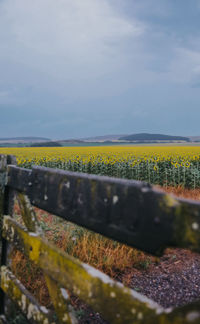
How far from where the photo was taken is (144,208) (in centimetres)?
122

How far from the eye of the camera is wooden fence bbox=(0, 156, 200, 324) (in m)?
1.12

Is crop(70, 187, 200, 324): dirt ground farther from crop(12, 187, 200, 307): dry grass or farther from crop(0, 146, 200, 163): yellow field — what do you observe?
crop(0, 146, 200, 163): yellow field

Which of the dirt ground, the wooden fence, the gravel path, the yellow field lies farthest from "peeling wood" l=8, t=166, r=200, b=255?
the yellow field

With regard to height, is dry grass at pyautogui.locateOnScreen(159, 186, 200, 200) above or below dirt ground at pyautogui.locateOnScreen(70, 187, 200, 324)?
above

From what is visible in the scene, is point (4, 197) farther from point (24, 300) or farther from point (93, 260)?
point (93, 260)

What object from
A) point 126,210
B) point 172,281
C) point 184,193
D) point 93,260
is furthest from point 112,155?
point 126,210

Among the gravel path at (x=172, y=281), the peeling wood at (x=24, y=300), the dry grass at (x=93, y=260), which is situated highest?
the peeling wood at (x=24, y=300)

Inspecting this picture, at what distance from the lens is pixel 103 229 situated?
142cm

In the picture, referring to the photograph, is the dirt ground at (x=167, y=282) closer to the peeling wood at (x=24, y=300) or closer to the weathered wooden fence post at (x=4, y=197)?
the peeling wood at (x=24, y=300)

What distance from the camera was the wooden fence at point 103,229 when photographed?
1119 millimetres

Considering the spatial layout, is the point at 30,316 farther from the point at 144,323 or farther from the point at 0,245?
the point at 144,323

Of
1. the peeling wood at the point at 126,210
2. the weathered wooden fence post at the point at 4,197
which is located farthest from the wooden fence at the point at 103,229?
the weathered wooden fence post at the point at 4,197

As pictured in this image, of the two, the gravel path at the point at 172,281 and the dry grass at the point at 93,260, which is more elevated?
the dry grass at the point at 93,260

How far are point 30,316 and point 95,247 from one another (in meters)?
2.26
